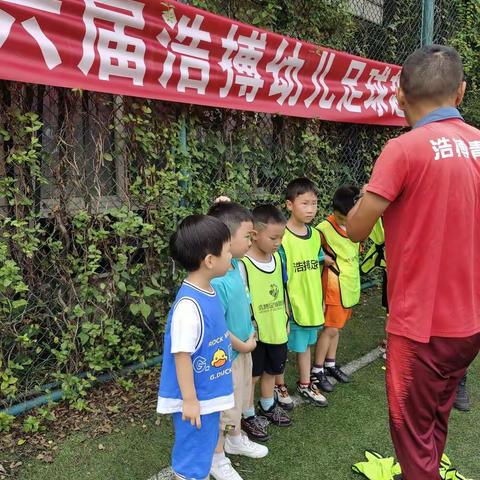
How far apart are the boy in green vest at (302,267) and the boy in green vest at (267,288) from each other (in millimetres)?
165

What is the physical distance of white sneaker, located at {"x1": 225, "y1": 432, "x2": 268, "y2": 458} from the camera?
8.40ft

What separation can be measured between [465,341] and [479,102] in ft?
16.7

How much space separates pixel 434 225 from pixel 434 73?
59 cm

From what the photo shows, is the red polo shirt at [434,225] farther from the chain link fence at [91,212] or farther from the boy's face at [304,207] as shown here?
the chain link fence at [91,212]

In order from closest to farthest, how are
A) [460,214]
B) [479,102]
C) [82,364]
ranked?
[460,214], [82,364], [479,102]

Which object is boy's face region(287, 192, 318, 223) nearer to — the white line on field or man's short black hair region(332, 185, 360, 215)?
man's short black hair region(332, 185, 360, 215)

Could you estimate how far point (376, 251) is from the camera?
138 inches

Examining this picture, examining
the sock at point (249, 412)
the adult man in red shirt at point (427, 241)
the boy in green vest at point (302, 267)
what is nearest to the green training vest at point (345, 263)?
the boy in green vest at point (302, 267)

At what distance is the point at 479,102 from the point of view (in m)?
5.91

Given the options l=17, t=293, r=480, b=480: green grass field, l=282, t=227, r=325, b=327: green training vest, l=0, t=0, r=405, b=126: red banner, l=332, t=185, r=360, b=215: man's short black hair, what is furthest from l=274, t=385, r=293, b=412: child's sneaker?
l=0, t=0, r=405, b=126: red banner

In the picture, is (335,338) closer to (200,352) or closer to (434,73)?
(200,352)

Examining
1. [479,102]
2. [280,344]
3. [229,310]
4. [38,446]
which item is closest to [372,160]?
[479,102]

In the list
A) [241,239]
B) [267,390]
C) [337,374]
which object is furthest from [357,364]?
[241,239]

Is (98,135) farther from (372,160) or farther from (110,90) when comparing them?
(372,160)
